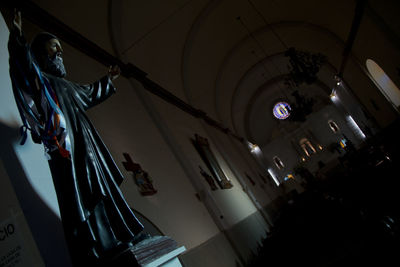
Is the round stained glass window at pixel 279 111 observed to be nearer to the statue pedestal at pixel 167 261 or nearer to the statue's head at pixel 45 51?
the statue's head at pixel 45 51

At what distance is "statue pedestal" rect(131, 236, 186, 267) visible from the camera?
161 centimetres

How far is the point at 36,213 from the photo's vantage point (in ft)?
6.23

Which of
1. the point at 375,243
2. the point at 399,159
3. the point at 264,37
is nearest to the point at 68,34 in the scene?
the point at 375,243

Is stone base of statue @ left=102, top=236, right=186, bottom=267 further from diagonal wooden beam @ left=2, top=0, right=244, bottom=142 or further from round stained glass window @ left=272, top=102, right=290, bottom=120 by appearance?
round stained glass window @ left=272, top=102, right=290, bottom=120

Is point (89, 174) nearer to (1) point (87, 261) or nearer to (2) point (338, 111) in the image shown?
(1) point (87, 261)

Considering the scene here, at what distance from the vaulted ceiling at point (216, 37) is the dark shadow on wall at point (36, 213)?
343 cm

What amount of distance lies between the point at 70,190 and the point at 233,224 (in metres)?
5.74

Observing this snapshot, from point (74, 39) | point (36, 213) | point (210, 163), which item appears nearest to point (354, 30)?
point (210, 163)

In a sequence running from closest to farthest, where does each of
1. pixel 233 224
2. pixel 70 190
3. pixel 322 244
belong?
pixel 70 190 → pixel 322 244 → pixel 233 224

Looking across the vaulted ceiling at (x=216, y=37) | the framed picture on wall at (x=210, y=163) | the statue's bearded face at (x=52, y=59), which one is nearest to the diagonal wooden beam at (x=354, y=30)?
the vaulted ceiling at (x=216, y=37)

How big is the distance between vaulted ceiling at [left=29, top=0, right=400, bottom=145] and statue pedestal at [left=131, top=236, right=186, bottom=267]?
4238 mm

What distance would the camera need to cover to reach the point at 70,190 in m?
1.78

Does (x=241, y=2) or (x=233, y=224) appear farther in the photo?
(x=241, y=2)

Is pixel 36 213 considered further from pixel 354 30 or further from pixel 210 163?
pixel 354 30
